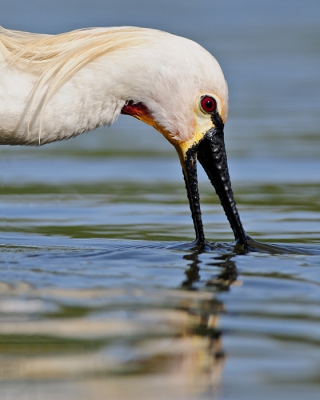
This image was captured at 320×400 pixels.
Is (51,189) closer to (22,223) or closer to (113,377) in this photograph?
(22,223)

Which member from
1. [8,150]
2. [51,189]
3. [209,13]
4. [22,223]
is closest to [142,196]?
[51,189]

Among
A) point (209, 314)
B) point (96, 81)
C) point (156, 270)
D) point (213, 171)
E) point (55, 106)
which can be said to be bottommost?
point (209, 314)

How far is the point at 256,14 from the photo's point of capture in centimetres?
2498

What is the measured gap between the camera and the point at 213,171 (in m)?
7.95

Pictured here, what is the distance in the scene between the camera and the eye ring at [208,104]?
24.2 ft

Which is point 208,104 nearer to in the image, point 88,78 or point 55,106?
point 88,78

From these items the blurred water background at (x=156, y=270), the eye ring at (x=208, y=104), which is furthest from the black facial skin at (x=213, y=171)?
the blurred water background at (x=156, y=270)

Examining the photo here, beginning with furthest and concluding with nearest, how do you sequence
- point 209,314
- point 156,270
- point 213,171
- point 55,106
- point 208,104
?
point 213,171 < point 208,104 < point 55,106 < point 156,270 < point 209,314

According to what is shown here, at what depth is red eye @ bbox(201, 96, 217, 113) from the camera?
737 cm

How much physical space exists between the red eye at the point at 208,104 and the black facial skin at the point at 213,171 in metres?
0.08

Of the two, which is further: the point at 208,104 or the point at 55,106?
the point at 208,104

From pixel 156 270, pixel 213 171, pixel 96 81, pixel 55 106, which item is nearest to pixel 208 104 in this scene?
pixel 213 171

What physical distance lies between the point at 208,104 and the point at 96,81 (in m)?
0.81

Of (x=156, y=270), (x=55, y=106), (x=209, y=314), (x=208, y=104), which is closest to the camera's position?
(x=209, y=314)
